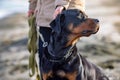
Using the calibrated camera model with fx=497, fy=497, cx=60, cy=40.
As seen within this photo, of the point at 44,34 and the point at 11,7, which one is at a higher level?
the point at 44,34

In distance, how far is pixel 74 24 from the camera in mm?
5367

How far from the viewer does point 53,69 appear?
224 inches

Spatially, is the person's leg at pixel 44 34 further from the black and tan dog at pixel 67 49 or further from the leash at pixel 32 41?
the leash at pixel 32 41

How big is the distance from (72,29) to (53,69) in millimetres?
592

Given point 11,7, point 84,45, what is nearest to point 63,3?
point 84,45

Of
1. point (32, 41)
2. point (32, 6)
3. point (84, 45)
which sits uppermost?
point (32, 6)

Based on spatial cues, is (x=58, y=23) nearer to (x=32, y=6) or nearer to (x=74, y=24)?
(x=74, y=24)

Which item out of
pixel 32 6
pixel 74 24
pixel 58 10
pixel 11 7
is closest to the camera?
pixel 74 24

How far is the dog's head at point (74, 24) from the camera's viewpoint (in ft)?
17.3

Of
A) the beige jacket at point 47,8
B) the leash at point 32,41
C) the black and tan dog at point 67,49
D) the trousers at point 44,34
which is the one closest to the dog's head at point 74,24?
the black and tan dog at point 67,49

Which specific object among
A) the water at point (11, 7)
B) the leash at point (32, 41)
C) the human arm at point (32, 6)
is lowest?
the water at point (11, 7)

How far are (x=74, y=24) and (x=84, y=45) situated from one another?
5.29 meters

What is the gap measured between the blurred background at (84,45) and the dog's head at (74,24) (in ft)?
8.74

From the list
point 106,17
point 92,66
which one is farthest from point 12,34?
point 92,66
